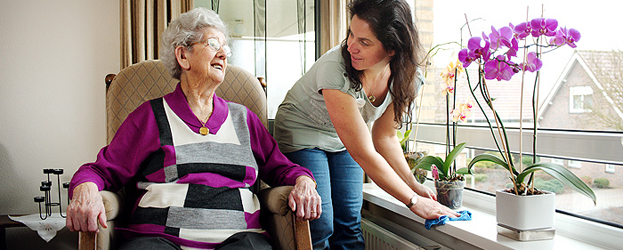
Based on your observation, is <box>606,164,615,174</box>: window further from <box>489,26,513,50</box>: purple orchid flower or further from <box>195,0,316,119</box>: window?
<box>195,0,316,119</box>: window

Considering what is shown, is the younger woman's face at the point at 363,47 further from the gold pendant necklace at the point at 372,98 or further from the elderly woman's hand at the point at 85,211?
the elderly woman's hand at the point at 85,211

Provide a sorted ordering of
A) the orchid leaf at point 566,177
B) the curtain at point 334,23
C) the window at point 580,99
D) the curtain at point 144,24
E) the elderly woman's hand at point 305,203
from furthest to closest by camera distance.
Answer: the curtain at point 334,23
the curtain at point 144,24
the window at point 580,99
the elderly woman's hand at point 305,203
the orchid leaf at point 566,177

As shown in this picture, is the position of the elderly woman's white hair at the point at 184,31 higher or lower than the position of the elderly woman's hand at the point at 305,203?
higher

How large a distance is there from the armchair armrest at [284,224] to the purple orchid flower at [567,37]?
2.83ft

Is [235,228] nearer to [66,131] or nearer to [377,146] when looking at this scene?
[377,146]

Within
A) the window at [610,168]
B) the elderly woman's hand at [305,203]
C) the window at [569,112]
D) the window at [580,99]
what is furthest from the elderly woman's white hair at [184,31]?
the window at [610,168]

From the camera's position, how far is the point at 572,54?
153cm

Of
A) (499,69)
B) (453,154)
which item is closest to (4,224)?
(453,154)

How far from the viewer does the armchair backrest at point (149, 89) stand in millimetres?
1766

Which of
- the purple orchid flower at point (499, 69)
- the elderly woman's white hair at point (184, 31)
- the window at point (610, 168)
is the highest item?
the elderly woman's white hair at point (184, 31)

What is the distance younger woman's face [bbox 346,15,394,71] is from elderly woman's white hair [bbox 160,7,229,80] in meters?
0.47

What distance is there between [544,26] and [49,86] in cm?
237

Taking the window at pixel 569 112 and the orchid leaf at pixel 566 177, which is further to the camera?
the window at pixel 569 112

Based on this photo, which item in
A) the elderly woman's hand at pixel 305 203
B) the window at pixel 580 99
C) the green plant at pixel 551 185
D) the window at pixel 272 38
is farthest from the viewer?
the window at pixel 272 38
